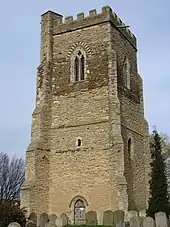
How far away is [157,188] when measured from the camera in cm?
2625

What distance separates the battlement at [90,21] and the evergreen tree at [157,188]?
29.2ft

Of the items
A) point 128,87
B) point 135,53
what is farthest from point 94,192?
point 135,53

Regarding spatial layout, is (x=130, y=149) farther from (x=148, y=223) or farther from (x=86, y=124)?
(x=148, y=223)

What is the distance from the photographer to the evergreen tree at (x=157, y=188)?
24.9 meters

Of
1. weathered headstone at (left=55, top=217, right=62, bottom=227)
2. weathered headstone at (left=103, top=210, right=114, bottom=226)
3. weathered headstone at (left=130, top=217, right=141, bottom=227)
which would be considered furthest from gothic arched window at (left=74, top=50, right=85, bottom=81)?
weathered headstone at (left=130, top=217, right=141, bottom=227)

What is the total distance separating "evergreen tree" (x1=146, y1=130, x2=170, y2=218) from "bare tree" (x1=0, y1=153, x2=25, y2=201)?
26.7m

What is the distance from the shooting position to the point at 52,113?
94.6ft

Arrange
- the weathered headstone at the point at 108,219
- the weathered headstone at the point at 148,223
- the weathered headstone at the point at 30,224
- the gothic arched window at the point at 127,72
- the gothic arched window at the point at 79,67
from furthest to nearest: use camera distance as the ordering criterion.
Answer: the gothic arched window at the point at 127,72 → the gothic arched window at the point at 79,67 → the weathered headstone at the point at 108,219 → the weathered headstone at the point at 30,224 → the weathered headstone at the point at 148,223

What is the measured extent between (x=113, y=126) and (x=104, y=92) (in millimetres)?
2689

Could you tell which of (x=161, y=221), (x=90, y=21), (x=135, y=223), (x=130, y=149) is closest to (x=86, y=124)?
(x=130, y=149)

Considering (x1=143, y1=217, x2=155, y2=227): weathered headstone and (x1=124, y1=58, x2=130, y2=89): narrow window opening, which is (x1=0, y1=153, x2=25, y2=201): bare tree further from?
(x1=143, y1=217, x2=155, y2=227): weathered headstone

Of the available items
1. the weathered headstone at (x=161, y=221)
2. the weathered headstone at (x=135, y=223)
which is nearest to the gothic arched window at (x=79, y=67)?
the weathered headstone at (x=135, y=223)

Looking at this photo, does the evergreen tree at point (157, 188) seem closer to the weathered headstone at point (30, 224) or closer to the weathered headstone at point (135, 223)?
the weathered headstone at point (30, 224)

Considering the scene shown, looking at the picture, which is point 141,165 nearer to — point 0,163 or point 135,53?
point 135,53
